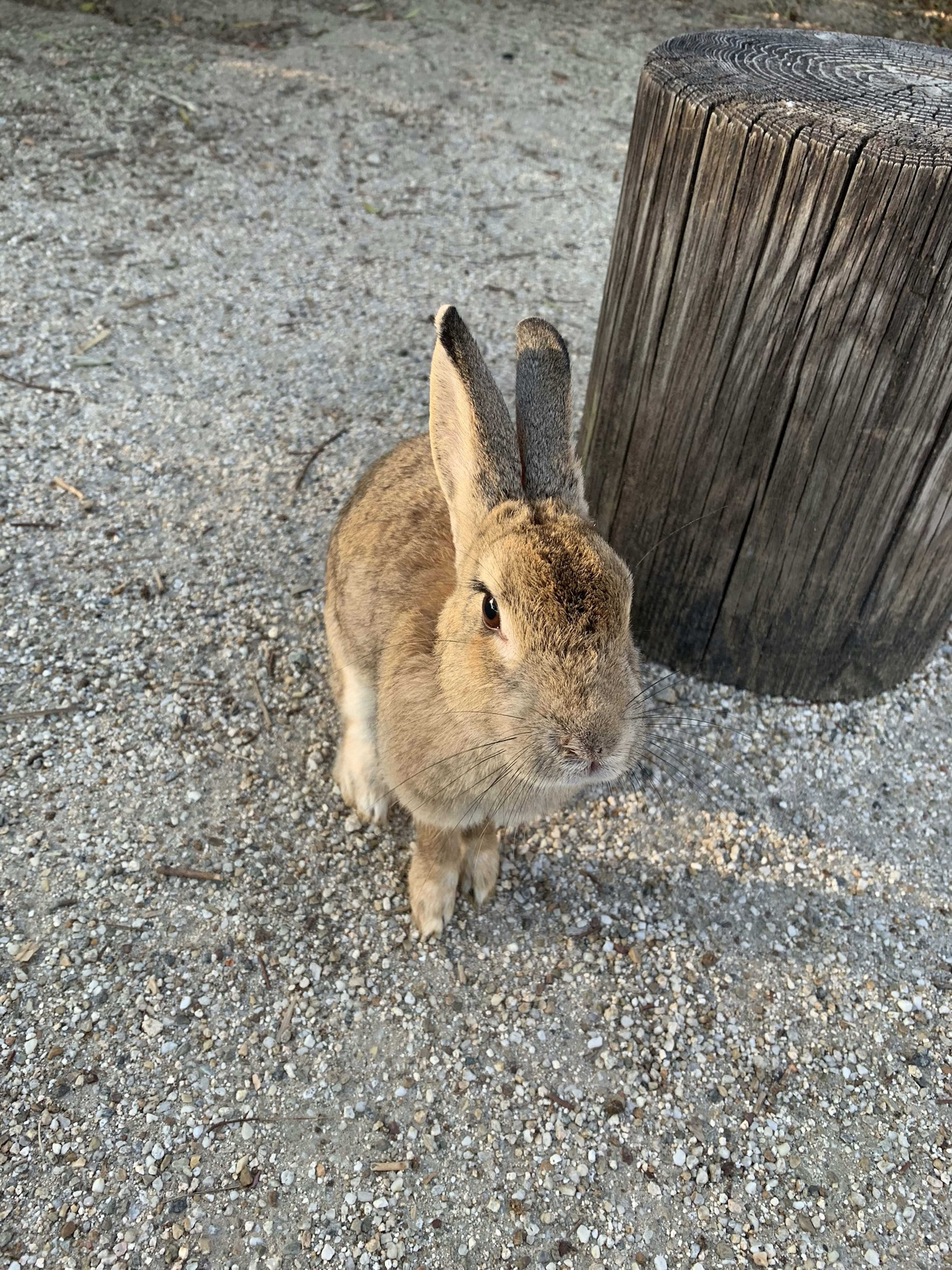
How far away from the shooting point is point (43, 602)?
3660mm

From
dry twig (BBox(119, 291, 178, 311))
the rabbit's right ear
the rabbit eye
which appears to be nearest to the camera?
the rabbit eye

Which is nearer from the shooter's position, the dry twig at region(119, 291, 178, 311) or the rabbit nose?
the rabbit nose

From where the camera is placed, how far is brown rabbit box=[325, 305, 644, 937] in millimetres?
2061

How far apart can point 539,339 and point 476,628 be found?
0.92 m

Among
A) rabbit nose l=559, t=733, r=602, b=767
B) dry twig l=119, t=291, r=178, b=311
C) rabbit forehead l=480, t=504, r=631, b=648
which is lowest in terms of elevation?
dry twig l=119, t=291, r=178, b=311

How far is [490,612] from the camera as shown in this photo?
227 centimetres

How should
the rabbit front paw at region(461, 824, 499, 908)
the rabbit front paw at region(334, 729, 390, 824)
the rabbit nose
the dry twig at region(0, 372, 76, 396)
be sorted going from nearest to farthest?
the rabbit nose < the rabbit front paw at region(461, 824, 499, 908) < the rabbit front paw at region(334, 729, 390, 824) < the dry twig at region(0, 372, 76, 396)

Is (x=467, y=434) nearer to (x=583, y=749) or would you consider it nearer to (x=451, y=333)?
(x=451, y=333)

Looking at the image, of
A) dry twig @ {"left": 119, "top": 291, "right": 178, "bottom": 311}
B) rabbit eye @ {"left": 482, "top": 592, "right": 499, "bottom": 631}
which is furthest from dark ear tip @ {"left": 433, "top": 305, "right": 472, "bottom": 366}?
dry twig @ {"left": 119, "top": 291, "right": 178, "bottom": 311}

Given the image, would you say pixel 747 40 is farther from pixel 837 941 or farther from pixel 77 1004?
pixel 77 1004

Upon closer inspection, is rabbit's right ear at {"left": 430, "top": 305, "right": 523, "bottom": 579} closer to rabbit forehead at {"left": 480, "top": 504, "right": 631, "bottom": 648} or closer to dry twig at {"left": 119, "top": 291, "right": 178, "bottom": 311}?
rabbit forehead at {"left": 480, "top": 504, "right": 631, "bottom": 648}

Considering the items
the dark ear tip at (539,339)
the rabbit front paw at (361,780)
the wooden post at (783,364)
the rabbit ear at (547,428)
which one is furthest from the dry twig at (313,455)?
the rabbit ear at (547,428)

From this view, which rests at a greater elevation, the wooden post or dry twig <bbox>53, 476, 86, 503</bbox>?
the wooden post

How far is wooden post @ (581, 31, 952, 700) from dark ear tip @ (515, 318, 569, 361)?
0.50 meters
